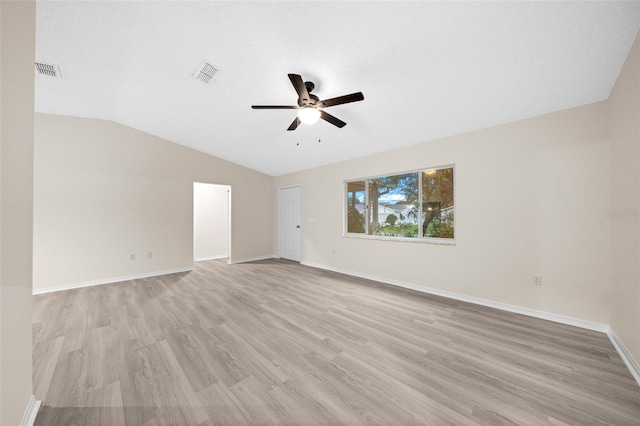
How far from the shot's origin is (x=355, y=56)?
2.27 meters

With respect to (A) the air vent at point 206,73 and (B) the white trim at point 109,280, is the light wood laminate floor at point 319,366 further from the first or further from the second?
(A) the air vent at point 206,73

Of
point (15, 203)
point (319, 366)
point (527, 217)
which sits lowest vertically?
point (319, 366)

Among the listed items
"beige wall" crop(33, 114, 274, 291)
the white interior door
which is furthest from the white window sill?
"beige wall" crop(33, 114, 274, 291)

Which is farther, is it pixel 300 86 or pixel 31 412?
pixel 300 86

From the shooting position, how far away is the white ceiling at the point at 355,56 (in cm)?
182

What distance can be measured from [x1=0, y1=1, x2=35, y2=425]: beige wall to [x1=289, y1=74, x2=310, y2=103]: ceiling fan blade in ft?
5.35

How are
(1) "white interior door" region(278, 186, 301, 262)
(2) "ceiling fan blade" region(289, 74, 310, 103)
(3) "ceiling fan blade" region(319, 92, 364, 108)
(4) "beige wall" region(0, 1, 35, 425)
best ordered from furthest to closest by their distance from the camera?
(1) "white interior door" region(278, 186, 301, 262)
(3) "ceiling fan blade" region(319, 92, 364, 108)
(2) "ceiling fan blade" region(289, 74, 310, 103)
(4) "beige wall" region(0, 1, 35, 425)

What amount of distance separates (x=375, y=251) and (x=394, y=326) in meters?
1.97

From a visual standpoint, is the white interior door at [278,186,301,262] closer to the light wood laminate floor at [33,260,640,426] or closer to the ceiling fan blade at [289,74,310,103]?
the light wood laminate floor at [33,260,640,426]

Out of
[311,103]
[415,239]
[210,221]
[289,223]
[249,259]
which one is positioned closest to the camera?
[311,103]

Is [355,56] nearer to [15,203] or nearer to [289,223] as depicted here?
[15,203]

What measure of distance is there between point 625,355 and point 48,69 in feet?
22.3

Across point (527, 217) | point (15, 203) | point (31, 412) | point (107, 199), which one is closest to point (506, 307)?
point (527, 217)

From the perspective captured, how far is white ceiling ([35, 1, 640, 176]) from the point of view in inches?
71.7
